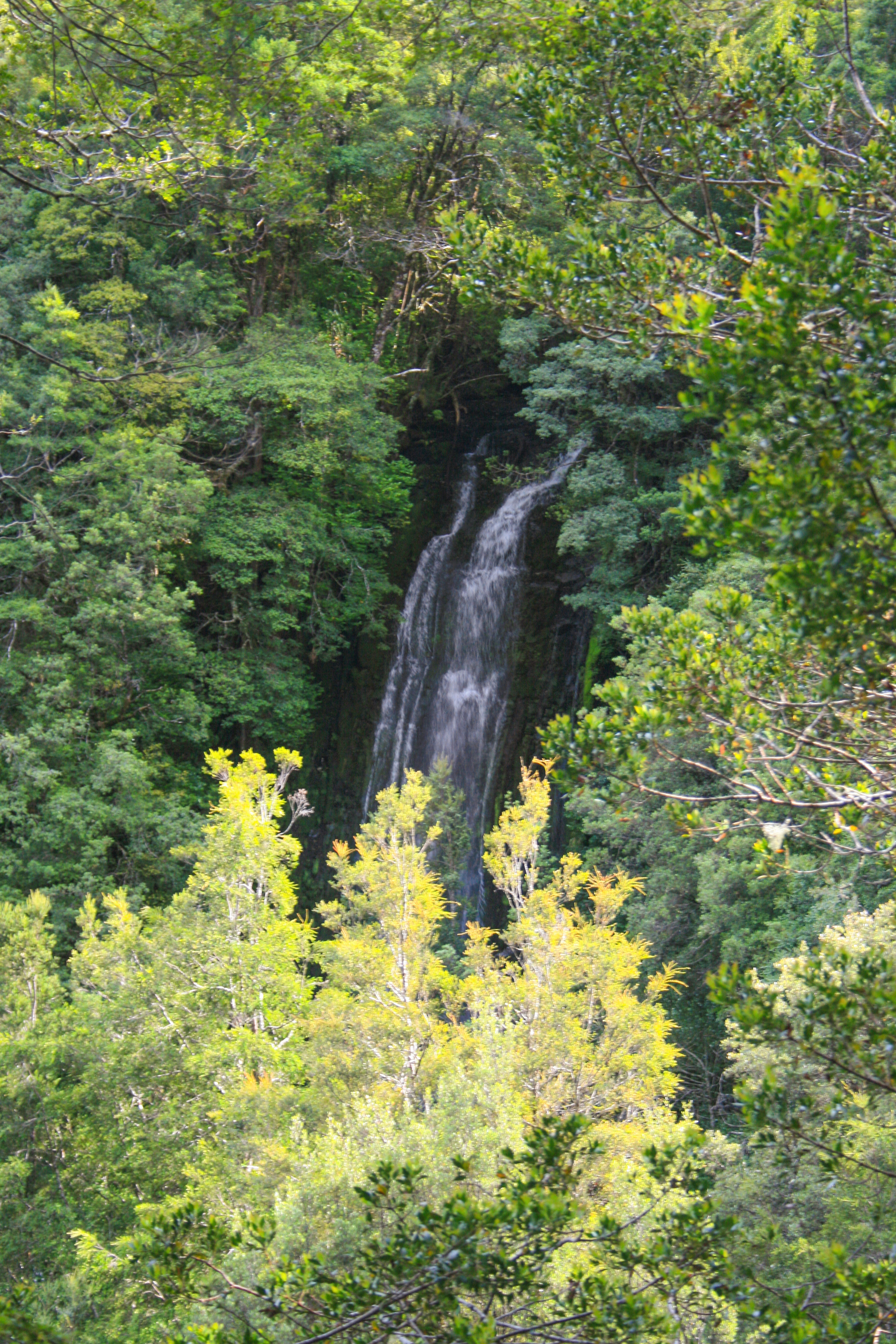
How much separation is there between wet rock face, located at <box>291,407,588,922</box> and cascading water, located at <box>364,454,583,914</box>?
0.02 m

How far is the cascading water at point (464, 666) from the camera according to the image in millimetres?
15617

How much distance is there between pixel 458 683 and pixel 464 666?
11.7 inches

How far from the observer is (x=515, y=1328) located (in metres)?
3.73

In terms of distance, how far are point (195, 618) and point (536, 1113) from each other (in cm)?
982

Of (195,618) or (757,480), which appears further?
(195,618)

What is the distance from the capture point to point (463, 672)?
15.9m

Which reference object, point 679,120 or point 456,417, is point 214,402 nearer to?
point 456,417

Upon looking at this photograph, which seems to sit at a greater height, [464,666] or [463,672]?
[464,666]

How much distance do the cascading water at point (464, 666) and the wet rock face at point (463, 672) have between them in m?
0.02

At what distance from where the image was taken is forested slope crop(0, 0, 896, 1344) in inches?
114

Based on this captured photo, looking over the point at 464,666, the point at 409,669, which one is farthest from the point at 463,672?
the point at 409,669

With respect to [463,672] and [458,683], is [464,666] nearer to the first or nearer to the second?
[463,672]

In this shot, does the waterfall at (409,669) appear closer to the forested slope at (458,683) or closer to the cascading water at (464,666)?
the cascading water at (464,666)

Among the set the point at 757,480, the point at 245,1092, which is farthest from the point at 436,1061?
the point at 757,480
